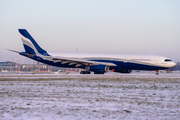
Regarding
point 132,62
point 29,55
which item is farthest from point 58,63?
point 132,62

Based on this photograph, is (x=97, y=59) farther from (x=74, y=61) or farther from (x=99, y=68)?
(x=74, y=61)

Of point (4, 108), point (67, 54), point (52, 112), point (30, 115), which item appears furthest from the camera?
point (67, 54)

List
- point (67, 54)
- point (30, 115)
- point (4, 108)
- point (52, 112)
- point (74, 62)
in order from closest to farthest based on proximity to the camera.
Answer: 1. point (30, 115)
2. point (52, 112)
3. point (4, 108)
4. point (74, 62)
5. point (67, 54)

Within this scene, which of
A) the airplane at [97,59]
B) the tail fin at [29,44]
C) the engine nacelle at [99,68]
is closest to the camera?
the engine nacelle at [99,68]

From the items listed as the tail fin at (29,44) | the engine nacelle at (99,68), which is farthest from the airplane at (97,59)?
the engine nacelle at (99,68)

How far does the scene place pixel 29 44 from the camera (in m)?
40.7

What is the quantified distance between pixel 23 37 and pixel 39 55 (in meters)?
Answer: 4.83

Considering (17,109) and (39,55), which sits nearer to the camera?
(17,109)

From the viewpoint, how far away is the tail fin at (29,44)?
1599 inches

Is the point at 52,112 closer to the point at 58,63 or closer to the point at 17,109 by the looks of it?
the point at 17,109

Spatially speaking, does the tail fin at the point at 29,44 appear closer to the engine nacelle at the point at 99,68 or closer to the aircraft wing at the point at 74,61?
the aircraft wing at the point at 74,61

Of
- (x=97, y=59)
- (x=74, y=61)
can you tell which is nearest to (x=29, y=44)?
(x=74, y=61)

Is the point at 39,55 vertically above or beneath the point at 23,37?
beneath

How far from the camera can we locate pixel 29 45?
40.7m
